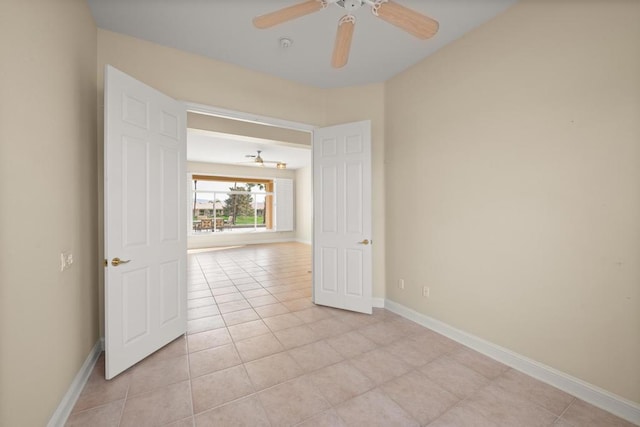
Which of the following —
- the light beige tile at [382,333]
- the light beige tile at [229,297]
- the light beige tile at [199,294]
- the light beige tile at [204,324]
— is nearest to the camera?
the light beige tile at [382,333]

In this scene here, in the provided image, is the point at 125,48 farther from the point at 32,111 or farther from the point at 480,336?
the point at 480,336

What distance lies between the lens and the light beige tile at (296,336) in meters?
2.52

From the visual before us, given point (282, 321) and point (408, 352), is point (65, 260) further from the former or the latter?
point (408, 352)

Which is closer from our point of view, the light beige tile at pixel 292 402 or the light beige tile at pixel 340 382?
the light beige tile at pixel 292 402

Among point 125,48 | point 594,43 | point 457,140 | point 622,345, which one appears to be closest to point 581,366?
point 622,345

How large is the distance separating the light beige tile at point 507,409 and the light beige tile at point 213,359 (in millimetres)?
1823

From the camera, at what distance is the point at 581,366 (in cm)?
181

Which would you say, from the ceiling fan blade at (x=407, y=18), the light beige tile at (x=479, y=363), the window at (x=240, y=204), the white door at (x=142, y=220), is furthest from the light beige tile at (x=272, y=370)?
the window at (x=240, y=204)

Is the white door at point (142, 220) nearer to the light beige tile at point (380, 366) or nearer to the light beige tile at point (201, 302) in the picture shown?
the light beige tile at point (201, 302)

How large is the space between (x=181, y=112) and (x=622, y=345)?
395 cm

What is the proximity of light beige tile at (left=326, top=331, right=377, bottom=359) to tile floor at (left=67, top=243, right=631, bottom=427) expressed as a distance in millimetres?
11

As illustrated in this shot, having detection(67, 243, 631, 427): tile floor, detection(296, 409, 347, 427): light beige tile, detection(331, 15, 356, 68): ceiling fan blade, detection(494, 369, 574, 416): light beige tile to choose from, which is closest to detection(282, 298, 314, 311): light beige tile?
detection(67, 243, 631, 427): tile floor

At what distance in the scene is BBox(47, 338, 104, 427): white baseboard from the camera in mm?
1521

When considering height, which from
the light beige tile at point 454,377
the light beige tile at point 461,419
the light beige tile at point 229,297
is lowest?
the light beige tile at point 461,419
